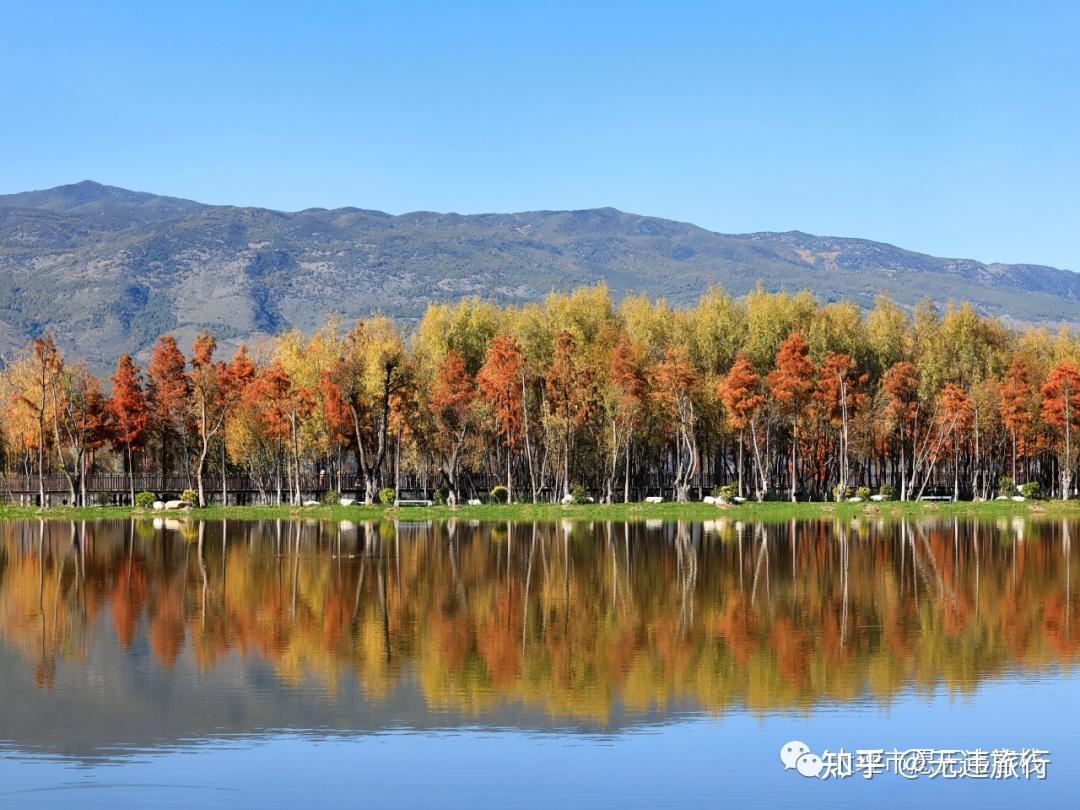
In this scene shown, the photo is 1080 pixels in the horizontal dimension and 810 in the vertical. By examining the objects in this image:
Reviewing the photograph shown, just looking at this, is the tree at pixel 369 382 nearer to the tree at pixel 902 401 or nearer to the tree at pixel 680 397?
the tree at pixel 680 397

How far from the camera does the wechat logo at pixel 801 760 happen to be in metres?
13.7

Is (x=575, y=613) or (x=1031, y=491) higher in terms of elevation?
(x=575, y=613)

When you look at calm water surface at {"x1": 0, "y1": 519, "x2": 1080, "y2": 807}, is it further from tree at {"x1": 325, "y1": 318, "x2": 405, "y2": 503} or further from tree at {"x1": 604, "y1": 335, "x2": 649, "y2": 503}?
tree at {"x1": 604, "y1": 335, "x2": 649, "y2": 503}

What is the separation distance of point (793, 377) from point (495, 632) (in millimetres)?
54139

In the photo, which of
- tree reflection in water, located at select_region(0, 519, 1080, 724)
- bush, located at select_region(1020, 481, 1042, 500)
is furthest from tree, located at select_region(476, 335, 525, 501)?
bush, located at select_region(1020, 481, 1042, 500)

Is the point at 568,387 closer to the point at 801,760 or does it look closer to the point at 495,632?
the point at 495,632

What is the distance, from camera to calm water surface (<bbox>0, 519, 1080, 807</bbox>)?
528 inches

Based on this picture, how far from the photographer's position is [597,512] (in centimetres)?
6181

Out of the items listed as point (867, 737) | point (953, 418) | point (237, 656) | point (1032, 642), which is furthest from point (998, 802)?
point (953, 418)

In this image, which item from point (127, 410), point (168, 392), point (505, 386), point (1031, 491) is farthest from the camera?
point (127, 410)

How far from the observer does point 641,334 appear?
82.0 m

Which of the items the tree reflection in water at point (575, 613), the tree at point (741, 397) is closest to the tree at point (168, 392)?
the tree at point (741, 397)

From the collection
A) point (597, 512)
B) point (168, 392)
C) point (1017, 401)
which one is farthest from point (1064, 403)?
point (168, 392)

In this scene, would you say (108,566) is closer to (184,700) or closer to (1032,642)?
(184,700)
